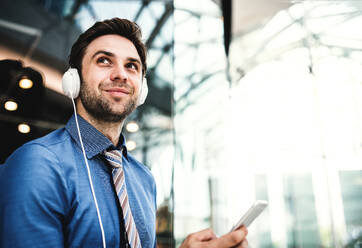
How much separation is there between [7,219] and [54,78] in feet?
6.62

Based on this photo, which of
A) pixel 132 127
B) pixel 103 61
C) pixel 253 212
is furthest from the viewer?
pixel 132 127

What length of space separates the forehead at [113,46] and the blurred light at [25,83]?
1143 mm

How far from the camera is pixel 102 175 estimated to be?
0.93m

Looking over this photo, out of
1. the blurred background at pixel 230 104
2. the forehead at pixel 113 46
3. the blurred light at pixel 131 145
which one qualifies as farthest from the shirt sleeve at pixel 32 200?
the blurred light at pixel 131 145

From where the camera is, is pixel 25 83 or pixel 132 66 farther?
pixel 25 83

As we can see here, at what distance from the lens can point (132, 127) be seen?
3.51 metres

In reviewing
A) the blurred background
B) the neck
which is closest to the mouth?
the neck

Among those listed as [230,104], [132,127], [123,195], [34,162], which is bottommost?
[123,195]

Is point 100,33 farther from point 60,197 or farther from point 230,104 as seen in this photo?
point 230,104

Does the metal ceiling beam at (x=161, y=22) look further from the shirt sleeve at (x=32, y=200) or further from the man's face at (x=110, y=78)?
the shirt sleeve at (x=32, y=200)

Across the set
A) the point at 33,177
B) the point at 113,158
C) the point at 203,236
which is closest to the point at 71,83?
the point at 113,158

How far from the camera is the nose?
1091 millimetres

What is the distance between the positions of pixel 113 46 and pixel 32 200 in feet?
2.45

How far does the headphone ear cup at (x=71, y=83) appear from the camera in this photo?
1.09 meters
